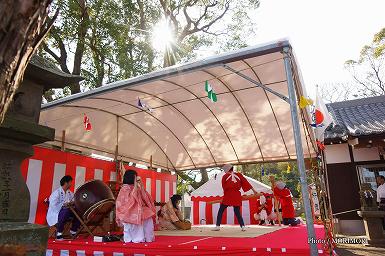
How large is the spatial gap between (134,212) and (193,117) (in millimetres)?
3921

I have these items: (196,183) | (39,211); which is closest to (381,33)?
(196,183)

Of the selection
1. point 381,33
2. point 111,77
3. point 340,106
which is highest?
point 381,33

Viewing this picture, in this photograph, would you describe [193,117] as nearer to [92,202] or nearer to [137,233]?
[92,202]

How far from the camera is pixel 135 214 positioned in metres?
5.36

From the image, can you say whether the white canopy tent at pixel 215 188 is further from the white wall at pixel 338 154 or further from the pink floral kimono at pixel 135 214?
the pink floral kimono at pixel 135 214

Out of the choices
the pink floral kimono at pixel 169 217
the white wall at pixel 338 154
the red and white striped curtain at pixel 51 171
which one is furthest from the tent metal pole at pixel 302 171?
the white wall at pixel 338 154

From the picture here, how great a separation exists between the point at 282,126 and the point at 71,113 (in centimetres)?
583

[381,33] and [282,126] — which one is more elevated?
[381,33]

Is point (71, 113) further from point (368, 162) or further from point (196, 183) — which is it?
point (196, 183)

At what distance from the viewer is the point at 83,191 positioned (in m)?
Result: 6.34

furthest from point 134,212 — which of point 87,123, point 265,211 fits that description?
point 265,211

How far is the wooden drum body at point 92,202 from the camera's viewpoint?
6043mm

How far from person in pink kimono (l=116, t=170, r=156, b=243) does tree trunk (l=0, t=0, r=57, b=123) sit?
4.30m

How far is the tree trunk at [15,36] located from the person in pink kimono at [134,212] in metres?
4.30
